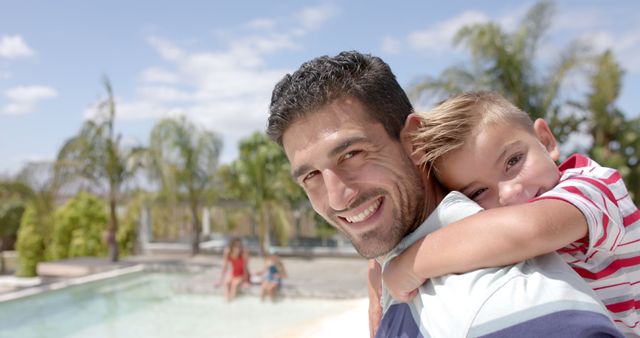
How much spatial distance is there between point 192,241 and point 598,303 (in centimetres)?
1865

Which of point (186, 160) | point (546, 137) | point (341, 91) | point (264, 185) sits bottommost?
point (546, 137)

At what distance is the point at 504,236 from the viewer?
0.96 meters

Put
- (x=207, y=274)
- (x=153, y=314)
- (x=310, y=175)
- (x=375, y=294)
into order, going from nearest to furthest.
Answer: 1. (x=310, y=175)
2. (x=375, y=294)
3. (x=153, y=314)
4. (x=207, y=274)

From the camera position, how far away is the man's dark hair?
53.3 inches

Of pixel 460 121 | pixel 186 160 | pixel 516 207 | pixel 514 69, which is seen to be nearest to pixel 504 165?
pixel 460 121

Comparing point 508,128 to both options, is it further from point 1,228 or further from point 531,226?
point 1,228

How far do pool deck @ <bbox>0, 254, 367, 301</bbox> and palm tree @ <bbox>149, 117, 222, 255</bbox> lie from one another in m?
2.22

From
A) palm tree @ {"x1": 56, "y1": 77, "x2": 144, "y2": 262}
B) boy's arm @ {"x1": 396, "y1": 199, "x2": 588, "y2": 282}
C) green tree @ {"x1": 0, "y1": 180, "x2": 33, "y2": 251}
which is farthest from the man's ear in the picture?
palm tree @ {"x1": 56, "y1": 77, "x2": 144, "y2": 262}

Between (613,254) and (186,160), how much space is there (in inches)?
696

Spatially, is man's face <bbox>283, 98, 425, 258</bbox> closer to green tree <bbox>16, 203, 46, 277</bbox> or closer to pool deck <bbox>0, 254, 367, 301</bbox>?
pool deck <bbox>0, 254, 367, 301</bbox>

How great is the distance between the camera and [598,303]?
86 cm

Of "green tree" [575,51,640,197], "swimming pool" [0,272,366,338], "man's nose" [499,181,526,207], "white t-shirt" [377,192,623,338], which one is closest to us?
"white t-shirt" [377,192,623,338]

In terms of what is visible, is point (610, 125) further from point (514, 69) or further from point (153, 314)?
point (153, 314)


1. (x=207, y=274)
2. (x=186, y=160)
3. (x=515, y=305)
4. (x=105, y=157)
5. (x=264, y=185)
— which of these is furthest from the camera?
(x=186, y=160)
